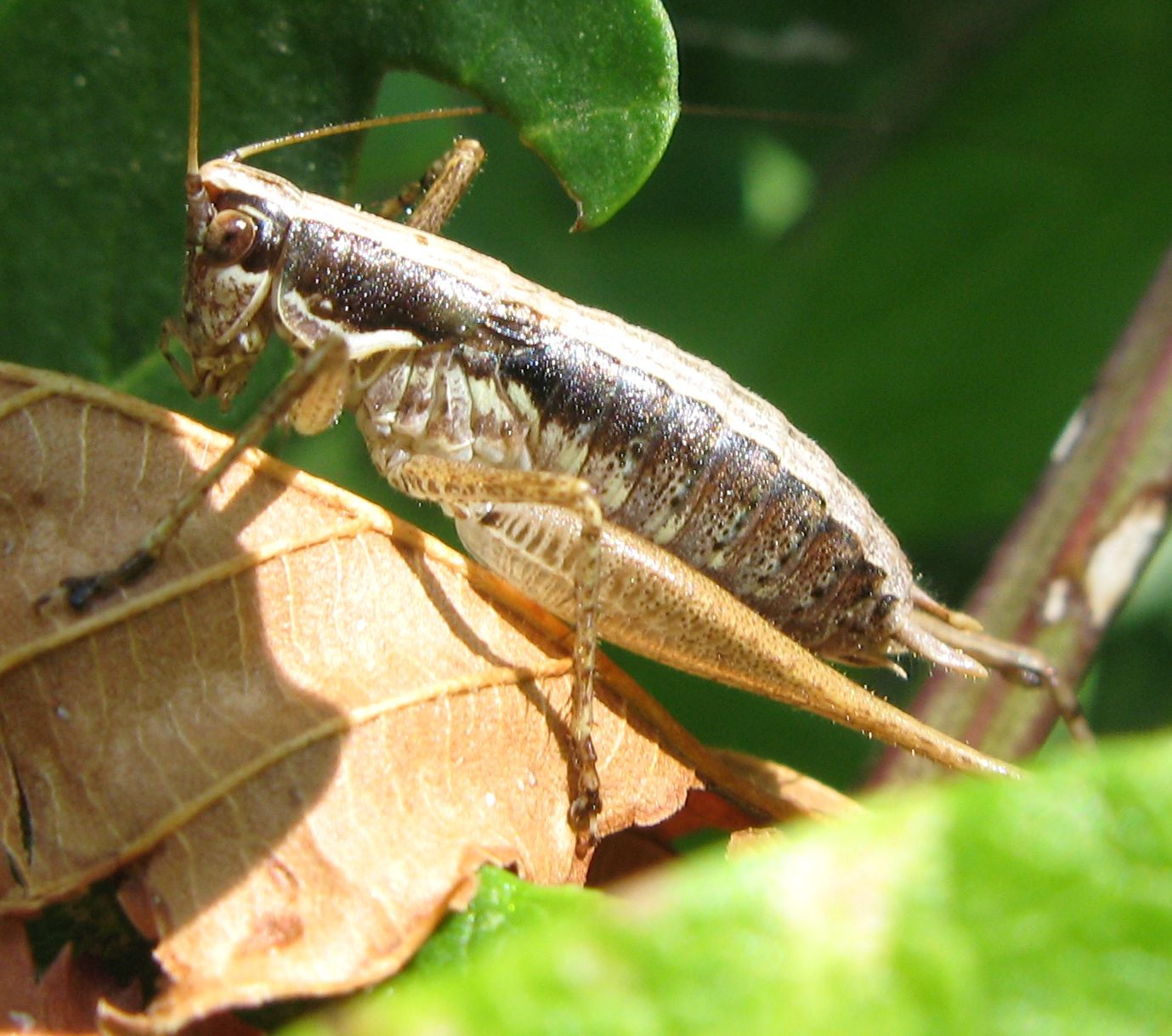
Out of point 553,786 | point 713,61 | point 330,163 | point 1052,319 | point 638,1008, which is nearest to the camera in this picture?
point 638,1008

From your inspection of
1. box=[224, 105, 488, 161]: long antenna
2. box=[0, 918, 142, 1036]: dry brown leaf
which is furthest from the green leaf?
box=[0, 918, 142, 1036]: dry brown leaf

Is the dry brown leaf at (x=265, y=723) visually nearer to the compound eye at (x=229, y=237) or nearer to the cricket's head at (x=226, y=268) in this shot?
the cricket's head at (x=226, y=268)

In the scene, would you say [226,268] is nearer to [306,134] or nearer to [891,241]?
[306,134]

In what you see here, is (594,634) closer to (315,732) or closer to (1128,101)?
(315,732)

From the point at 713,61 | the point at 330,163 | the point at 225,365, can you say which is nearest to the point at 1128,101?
the point at 713,61

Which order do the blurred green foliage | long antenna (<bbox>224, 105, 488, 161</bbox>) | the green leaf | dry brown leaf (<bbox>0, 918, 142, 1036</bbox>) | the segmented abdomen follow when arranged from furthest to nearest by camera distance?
the blurred green foliage, the segmented abdomen, long antenna (<bbox>224, 105, 488, 161</bbox>), the green leaf, dry brown leaf (<bbox>0, 918, 142, 1036</bbox>)

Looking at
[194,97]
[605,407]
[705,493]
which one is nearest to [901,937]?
[705,493]

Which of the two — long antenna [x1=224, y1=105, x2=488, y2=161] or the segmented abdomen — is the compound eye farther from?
the segmented abdomen
